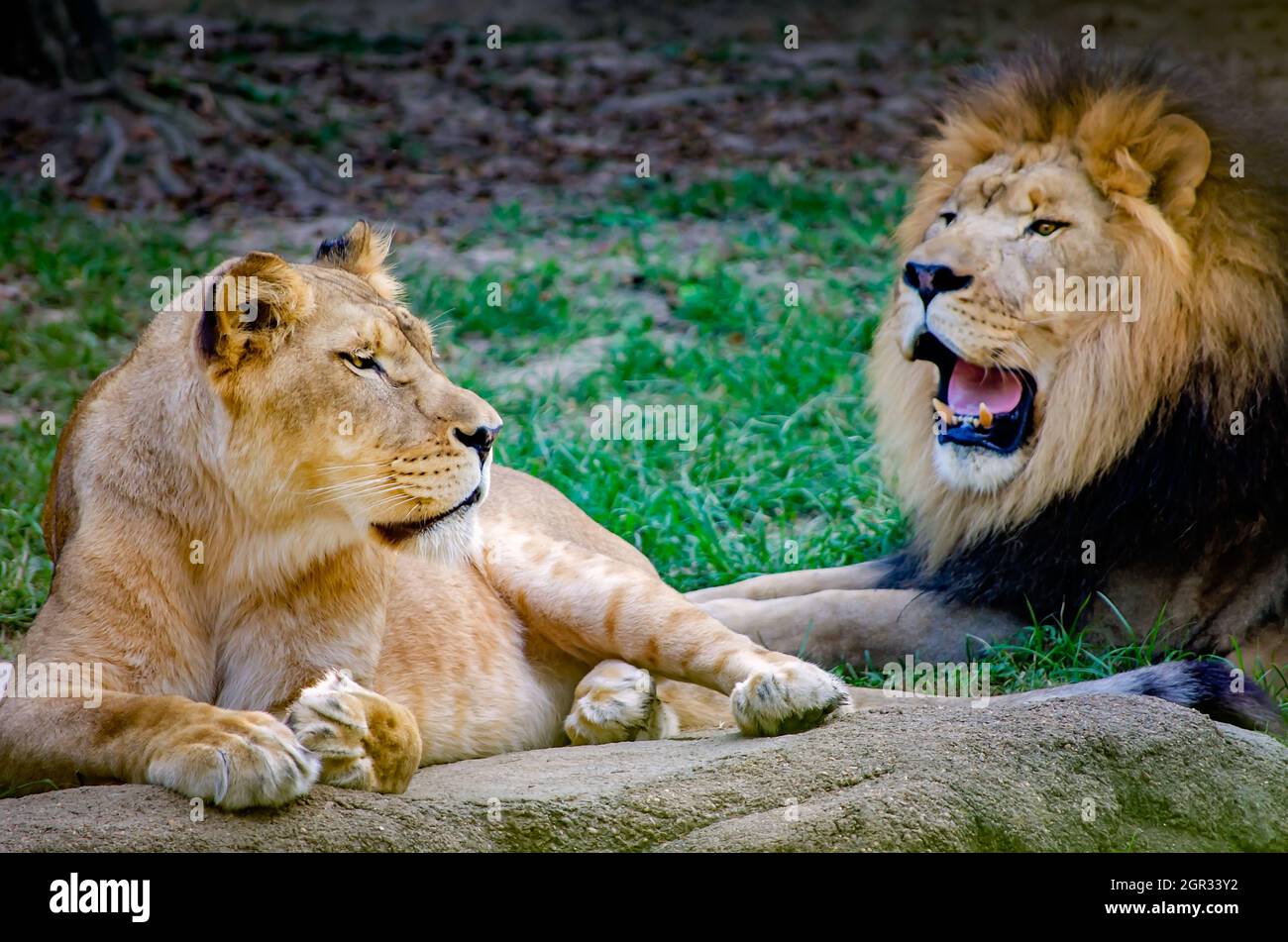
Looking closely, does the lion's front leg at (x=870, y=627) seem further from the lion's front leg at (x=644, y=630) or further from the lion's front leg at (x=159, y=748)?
the lion's front leg at (x=159, y=748)

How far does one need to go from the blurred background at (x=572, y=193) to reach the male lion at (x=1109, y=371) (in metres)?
0.60

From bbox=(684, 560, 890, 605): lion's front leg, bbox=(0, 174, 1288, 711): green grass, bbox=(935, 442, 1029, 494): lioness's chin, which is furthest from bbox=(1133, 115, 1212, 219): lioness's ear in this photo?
bbox=(684, 560, 890, 605): lion's front leg

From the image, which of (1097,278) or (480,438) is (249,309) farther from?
(1097,278)

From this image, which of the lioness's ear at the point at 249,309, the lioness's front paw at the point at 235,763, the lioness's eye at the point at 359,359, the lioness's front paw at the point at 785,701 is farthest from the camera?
the lioness's front paw at the point at 785,701

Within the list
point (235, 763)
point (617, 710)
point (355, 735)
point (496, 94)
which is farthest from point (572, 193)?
point (235, 763)

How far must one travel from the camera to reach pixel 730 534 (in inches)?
236

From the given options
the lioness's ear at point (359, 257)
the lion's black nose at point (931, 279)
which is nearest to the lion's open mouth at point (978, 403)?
the lion's black nose at point (931, 279)

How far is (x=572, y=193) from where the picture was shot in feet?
34.0

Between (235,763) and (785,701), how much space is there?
1239mm

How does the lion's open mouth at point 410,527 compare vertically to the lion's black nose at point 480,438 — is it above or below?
below

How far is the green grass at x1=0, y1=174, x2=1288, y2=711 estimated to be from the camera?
5910 millimetres

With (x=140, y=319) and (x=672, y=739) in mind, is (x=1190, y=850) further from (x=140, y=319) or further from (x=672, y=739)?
(x=140, y=319)

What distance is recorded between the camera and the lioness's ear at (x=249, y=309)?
134 inches

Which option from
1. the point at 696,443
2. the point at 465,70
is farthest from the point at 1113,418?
the point at 465,70
